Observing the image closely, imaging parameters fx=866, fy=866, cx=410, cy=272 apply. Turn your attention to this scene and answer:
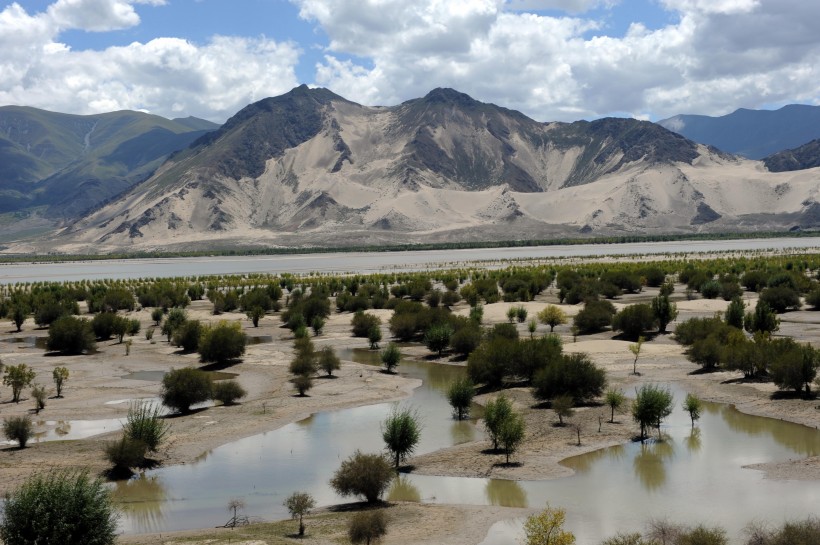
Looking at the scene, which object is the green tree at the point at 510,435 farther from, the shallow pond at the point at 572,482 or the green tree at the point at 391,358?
the green tree at the point at 391,358

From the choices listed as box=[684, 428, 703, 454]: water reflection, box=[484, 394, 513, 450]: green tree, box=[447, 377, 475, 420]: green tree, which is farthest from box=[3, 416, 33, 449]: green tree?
box=[684, 428, 703, 454]: water reflection

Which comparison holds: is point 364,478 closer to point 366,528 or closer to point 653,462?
point 366,528

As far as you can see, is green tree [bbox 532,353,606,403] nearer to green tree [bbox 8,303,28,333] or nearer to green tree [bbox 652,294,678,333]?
green tree [bbox 652,294,678,333]

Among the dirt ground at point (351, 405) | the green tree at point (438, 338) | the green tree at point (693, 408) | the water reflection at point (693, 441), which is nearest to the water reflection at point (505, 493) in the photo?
the dirt ground at point (351, 405)

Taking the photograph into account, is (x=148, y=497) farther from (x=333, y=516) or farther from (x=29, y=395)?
(x=29, y=395)

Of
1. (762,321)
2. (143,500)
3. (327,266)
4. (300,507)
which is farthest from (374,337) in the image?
(327,266)

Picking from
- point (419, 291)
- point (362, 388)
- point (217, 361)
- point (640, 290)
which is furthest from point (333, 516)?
point (640, 290)
